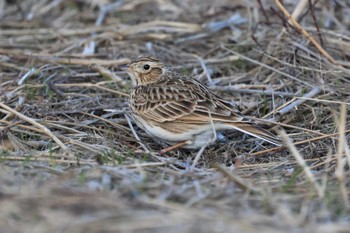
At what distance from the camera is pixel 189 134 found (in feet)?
20.7

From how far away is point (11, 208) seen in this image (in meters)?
4.34

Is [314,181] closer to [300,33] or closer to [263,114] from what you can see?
[263,114]

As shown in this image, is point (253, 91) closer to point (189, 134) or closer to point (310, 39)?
point (310, 39)

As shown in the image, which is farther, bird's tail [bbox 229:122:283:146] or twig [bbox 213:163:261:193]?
bird's tail [bbox 229:122:283:146]

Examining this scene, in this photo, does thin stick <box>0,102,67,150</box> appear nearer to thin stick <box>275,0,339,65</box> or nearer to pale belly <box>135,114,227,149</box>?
pale belly <box>135,114,227,149</box>

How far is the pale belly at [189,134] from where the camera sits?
626 cm

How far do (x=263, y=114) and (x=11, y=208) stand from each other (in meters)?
3.52

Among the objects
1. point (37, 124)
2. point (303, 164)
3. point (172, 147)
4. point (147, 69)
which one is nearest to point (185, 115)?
point (172, 147)

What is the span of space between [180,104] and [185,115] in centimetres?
15

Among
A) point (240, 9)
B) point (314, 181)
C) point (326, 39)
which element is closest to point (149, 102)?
point (314, 181)

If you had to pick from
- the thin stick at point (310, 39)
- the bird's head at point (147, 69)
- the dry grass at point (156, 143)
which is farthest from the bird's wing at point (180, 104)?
the thin stick at point (310, 39)

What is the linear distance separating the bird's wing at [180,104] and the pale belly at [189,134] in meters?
0.07

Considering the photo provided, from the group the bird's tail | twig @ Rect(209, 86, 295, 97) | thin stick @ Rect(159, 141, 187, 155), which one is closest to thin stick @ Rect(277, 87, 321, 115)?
twig @ Rect(209, 86, 295, 97)

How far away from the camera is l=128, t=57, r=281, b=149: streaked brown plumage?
6.14 meters
